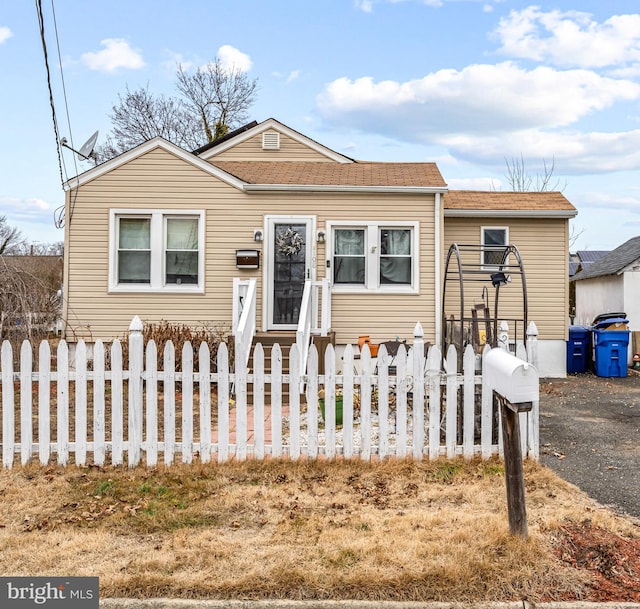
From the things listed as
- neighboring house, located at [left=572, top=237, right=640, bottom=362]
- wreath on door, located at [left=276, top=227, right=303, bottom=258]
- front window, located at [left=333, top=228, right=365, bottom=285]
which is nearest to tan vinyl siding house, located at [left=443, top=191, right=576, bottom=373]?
front window, located at [left=333, top=228, right=365, bottom=285]

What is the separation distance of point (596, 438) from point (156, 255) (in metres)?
8.06

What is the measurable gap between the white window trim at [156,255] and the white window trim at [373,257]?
2.49 m

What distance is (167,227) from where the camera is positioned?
11.2 meters

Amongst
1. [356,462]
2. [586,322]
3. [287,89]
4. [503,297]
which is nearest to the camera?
[356,462]

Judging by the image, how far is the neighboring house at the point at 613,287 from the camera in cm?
1577

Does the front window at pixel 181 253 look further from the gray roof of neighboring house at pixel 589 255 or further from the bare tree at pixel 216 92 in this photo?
the gray roof of neighboring house at pixel 589 255

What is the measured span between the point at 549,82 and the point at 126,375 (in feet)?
55.6

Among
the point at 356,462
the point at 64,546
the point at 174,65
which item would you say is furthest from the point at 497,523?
the point at 174,65

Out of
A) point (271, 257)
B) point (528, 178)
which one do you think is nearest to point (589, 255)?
point (528, 178)

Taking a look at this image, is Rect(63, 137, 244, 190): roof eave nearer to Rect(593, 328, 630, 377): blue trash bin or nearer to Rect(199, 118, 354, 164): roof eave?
Rect(199, 118, 354, 164): roof eave

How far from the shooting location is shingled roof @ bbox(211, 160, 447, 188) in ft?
37.2

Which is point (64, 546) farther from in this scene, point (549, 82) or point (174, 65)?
point (174, 65)

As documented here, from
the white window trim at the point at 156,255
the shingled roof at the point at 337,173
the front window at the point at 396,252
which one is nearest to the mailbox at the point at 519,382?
the front window at the point at 396,252

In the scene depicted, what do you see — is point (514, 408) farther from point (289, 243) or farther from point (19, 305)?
point (289, 243)
